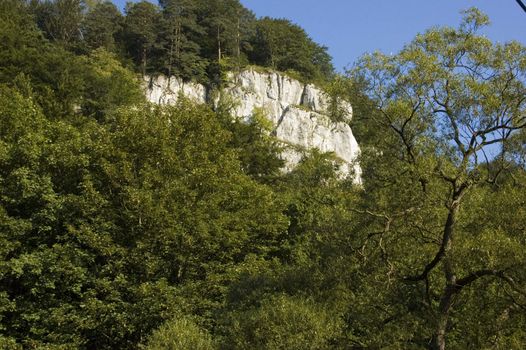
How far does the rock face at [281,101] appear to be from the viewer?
62.7 meters

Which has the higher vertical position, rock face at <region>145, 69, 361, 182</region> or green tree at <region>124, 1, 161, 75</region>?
green tree at <region>124, 1, 161, 75</region>

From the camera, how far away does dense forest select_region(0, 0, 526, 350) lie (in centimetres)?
1175

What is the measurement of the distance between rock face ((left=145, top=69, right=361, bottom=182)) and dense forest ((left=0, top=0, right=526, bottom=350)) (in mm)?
20707

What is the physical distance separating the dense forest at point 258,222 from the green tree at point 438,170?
0.05m

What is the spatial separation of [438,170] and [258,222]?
14.4 m

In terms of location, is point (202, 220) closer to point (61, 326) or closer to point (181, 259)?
point (181, 259)

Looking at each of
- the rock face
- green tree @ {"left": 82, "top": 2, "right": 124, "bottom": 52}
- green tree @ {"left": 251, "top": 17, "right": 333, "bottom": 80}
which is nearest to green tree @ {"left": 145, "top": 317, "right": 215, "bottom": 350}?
the rock face

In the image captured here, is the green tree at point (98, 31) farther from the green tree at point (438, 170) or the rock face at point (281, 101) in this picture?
the green tree at point (438, 170)

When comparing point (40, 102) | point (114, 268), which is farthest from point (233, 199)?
point (40, 102)

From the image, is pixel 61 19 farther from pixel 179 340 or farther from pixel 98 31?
pixel 179 340

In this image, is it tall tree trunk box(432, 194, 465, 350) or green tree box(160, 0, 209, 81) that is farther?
green tree box(160, 0, 209, 81)

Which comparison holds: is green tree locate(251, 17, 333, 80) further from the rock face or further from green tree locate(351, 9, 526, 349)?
green tree locate(351, 9, 526, 349)

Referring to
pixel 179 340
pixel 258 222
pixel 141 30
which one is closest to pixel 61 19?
pixel 141 30

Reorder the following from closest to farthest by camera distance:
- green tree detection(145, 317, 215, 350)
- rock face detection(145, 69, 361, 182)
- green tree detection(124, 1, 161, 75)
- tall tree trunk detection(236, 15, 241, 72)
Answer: green tree detection(145, 317, 215, 350) < rock face detection(145, 69, 361, 182) < green tree detection(124, 1, 161, 75) < tall tree trunk detection(236, 15, 241, 72)
